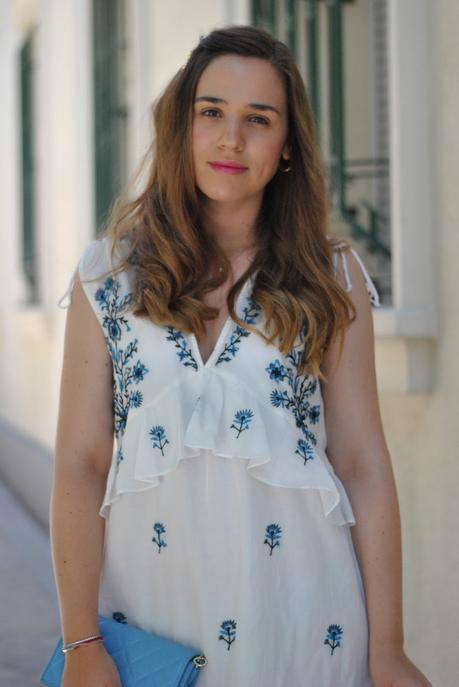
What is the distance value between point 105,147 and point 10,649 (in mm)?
3241

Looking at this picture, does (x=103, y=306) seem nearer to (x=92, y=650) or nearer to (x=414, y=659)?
(x=92, y=650)

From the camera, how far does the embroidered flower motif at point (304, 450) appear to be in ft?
7.29

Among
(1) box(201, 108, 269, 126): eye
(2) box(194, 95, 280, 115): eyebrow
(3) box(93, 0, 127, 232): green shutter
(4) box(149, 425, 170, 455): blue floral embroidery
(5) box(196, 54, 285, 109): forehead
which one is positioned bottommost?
(4) box(149, 425, 170, 455): blue floral embroidery

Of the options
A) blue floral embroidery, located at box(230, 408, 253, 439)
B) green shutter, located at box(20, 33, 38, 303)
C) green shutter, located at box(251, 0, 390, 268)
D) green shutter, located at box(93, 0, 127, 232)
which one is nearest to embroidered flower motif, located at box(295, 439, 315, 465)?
blue floral embroidery, located at box(230, 408, 253, 439)

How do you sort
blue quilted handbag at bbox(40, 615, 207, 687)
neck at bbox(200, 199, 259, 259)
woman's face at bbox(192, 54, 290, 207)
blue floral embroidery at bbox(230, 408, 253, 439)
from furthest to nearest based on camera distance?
neck at bbox(200, 199, 259, 259), woman's face at bbox(192, 54, 290, 207), blue floral embroidery at bbox(230, 408, 253, 439), blue quilted handbag at bbox(40, 615, 207, 687)

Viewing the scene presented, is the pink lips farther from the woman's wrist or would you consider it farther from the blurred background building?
the woman's wrist

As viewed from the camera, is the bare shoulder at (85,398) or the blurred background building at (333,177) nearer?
the bare shoulder at (85,398)

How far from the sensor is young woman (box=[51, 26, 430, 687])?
85.2 inches

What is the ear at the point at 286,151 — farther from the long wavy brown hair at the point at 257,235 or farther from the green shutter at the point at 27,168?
the green shutter at the point at 27,168

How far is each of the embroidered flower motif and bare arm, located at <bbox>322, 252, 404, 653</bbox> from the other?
0.10m

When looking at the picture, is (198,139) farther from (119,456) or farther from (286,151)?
(119,456)

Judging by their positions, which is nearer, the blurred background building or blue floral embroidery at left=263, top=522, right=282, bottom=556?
blue floral embroidery at left=263, top=522, right=282, bottom=556

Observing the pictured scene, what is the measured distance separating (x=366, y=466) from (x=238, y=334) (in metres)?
0.34

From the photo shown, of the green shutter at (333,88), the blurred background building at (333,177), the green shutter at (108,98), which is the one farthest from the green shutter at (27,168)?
the green shutter at (333,88)
